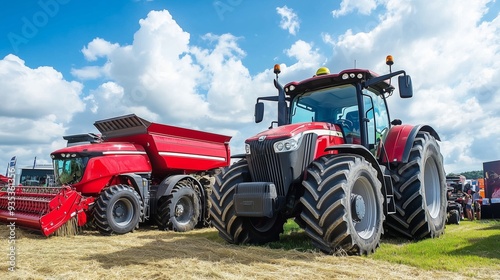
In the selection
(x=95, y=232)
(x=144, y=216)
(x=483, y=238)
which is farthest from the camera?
(x=144, y=216)

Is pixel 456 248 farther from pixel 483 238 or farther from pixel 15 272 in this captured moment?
pixel 15 272

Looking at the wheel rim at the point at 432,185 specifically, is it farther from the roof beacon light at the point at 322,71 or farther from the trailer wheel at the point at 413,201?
the roof beacon light at the point at 322,71

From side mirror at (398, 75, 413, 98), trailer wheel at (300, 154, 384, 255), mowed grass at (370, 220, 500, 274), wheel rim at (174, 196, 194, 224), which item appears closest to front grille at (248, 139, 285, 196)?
trailer wheel at (300, 154, 384, 255)

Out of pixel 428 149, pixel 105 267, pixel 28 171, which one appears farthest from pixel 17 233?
pixel 28 171

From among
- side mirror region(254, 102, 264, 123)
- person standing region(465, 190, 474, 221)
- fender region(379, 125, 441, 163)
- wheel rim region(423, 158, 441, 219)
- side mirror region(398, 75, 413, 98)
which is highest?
side mirror region(398, 75, 413, 98)

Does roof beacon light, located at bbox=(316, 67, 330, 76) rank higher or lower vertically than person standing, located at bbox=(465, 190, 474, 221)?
higher

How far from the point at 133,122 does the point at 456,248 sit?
764 cm

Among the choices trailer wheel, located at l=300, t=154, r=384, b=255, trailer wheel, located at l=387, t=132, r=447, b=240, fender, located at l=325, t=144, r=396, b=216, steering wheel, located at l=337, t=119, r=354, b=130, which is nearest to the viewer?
trailer wheel, located at l=300, t=154, r=384, b=255

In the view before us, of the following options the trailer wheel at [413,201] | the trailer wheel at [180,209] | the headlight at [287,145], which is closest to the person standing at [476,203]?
the trailer wheel at [413,201]

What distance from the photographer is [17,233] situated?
8.41 meters

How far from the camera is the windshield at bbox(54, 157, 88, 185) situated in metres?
9.67

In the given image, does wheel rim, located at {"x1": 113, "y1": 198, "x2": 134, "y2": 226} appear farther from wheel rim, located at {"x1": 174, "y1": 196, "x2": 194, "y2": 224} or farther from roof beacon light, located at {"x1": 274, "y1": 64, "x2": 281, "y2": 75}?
roof beacon light, located at {"x1": 274, "y1": 64, "x2": 281, "y2": 75}

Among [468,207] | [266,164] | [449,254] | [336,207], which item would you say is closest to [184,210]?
[266,164]

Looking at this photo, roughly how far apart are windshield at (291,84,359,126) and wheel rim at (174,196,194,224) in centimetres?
445
